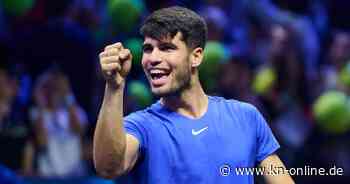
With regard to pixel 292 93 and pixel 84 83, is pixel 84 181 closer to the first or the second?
pixel 84 83

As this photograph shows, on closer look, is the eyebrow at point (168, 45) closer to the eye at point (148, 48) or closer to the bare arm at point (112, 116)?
the eye at point (148, 48)

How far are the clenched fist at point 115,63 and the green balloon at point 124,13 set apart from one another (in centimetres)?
331

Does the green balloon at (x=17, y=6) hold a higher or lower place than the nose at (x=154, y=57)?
lower

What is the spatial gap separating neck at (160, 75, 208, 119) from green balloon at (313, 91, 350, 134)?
3.03 metres

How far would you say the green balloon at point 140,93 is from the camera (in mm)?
6277

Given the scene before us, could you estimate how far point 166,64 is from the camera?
328cm

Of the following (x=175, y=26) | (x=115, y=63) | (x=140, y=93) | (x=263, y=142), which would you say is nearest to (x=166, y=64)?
(x=175, y=26)

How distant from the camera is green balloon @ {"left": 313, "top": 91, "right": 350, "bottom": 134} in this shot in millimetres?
6332

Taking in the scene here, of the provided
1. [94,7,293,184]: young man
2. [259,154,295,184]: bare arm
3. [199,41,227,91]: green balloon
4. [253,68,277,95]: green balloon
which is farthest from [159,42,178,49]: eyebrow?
[253,68,277,95]: green balloon

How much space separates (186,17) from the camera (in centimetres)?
340

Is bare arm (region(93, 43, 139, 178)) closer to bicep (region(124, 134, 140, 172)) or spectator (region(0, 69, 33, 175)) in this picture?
bicep (region(124, 134, 140, 172))

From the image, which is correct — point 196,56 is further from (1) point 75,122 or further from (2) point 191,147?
(1) point 75,122

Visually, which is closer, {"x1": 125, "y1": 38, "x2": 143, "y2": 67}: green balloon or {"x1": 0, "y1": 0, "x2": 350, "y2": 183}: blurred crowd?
{"x1": 0, "y1": 0, "x2": 350, "y2": 183}: blurred crowd

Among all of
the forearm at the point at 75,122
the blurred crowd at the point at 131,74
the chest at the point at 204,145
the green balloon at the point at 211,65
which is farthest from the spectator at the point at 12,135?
the chest at the point at 204,145
